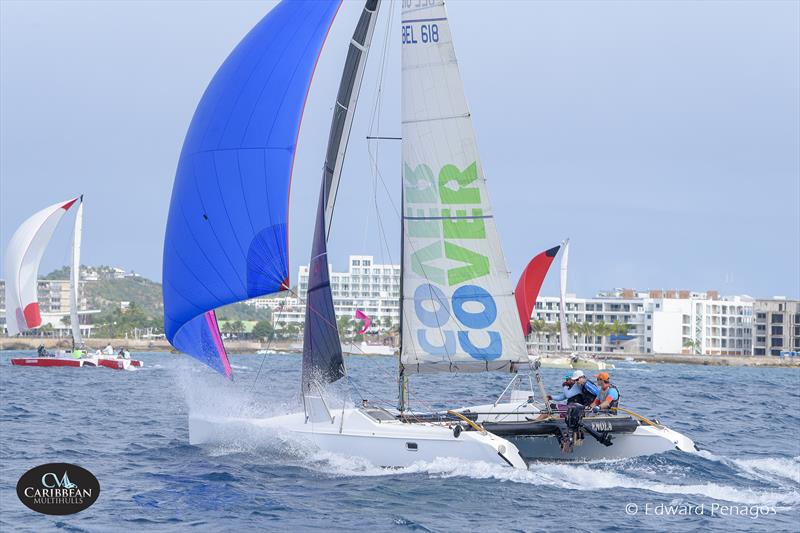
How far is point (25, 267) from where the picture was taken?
160ft

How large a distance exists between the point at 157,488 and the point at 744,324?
12494 cm

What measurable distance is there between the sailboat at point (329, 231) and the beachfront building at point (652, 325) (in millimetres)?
108079

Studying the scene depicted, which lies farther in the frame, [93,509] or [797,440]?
[797,440]

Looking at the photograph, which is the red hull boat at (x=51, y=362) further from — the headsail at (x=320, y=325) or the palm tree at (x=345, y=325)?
the palm tree at (x=345, y=325)

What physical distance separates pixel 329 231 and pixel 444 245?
171cm

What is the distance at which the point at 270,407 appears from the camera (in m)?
19.6

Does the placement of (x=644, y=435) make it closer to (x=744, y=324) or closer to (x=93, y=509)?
(x=93, y=509)

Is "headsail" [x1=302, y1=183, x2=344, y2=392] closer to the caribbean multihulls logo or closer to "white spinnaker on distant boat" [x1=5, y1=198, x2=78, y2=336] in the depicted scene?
the caribbean multihulls logo

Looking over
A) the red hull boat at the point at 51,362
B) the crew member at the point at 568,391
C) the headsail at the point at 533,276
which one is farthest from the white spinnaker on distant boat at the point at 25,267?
the crew member at the point at 568,391

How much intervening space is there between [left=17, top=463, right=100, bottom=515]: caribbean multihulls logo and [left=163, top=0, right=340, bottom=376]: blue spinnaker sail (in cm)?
278

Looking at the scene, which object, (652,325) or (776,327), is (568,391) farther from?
(776,327)

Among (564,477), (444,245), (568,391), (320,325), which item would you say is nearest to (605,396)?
Answer: (568,391)

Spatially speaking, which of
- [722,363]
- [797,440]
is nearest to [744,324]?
[722,363]

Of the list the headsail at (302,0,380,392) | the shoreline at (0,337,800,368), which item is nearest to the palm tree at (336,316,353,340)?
the shoreline at (0,337,800,368)
